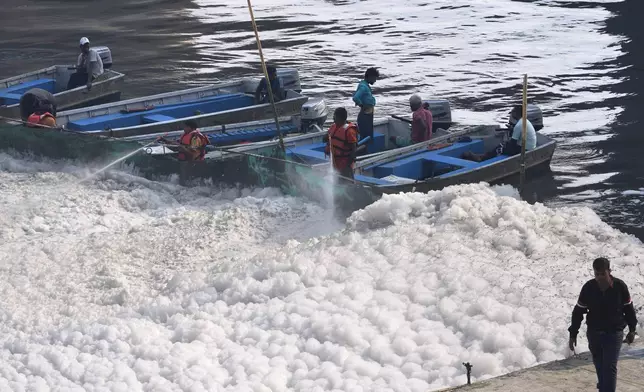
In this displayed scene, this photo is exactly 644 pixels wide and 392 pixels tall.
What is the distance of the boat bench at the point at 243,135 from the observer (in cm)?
2214

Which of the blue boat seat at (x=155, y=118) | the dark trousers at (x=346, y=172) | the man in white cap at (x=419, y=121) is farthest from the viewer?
the blue boat seat at (x=155, y=118)

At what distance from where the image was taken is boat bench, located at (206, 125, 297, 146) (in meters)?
22.1

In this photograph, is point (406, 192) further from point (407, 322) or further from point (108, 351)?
point (108, 351)

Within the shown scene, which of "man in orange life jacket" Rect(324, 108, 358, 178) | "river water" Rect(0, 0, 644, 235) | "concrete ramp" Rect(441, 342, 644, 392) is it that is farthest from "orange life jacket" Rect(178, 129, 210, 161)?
"concrete ramp" Rect(441, 342, 644, 392)

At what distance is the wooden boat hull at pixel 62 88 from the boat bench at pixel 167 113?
2696 millimetres

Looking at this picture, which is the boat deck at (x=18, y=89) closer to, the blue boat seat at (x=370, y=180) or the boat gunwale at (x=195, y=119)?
the boat gunwale at (x=195, y=119)

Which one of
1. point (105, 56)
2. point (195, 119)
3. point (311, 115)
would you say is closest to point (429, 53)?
point (105, 56)

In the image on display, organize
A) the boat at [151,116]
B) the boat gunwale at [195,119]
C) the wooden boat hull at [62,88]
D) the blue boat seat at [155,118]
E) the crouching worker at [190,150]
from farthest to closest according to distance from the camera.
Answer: the wooden boat hull at [62,88]
the blue boat seat at [155,118]
the boat gunwale at [195,119]
the boat at [151,116]
the crouching worker at [190,150]

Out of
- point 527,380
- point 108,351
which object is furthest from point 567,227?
point 108,351

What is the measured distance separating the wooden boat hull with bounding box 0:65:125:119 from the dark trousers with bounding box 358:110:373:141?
8309mm

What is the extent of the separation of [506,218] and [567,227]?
100 centimetres

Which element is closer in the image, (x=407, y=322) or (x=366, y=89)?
(x=407, y=322)

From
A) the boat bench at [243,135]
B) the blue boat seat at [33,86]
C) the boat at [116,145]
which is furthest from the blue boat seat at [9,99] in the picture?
the boat bench at [243,135]

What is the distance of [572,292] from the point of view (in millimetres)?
14469
